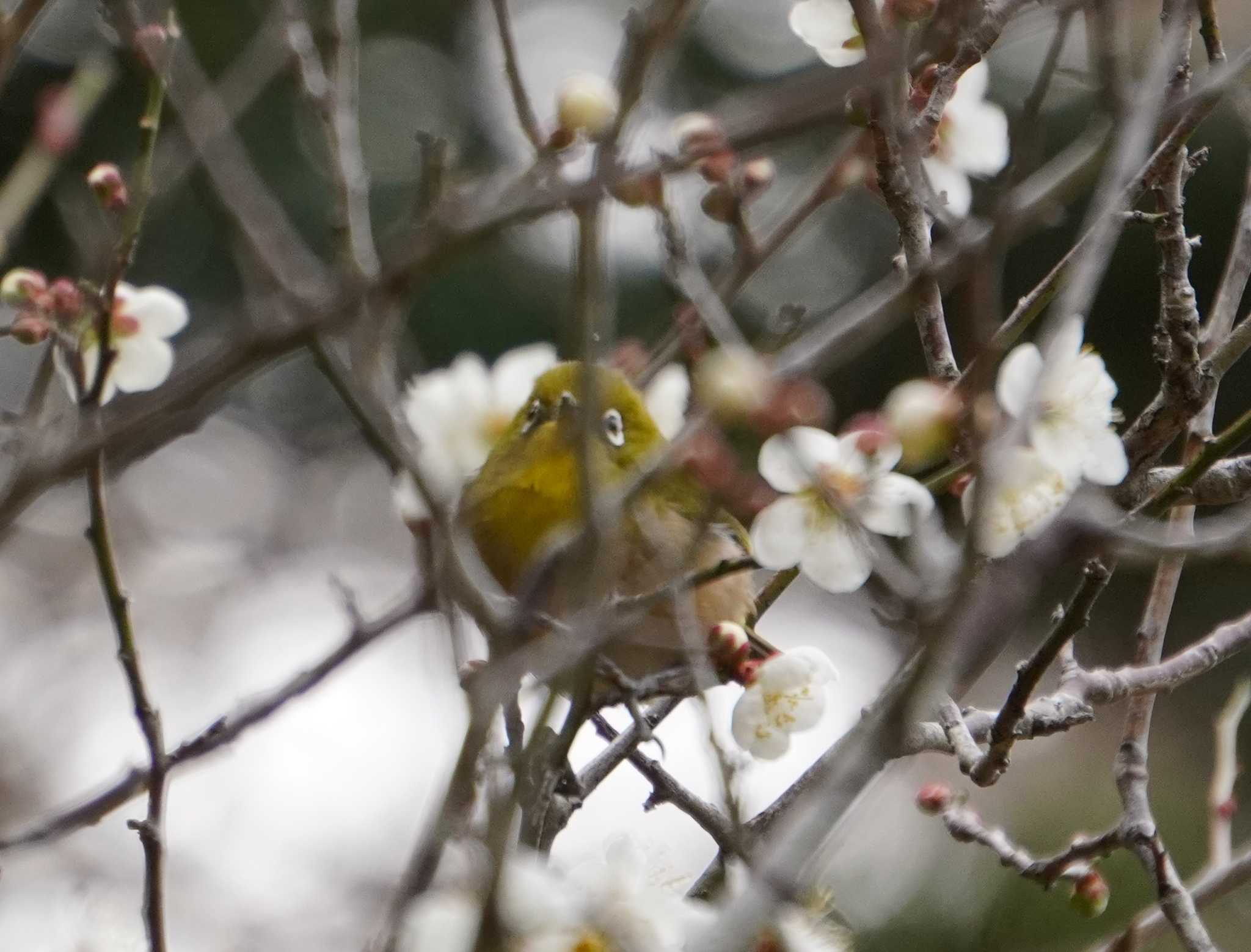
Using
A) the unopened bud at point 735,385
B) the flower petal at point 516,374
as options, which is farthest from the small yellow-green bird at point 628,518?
the unopened bud at point 735,385

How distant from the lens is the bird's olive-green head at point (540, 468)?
314cm

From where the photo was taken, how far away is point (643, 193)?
170 cm

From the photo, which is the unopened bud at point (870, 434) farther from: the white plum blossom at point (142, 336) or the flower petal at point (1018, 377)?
the white plum blossom at point (142, 336)

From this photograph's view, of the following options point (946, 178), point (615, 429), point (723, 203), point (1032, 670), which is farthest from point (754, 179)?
point (615, 429)

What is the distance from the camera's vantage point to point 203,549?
740 cm

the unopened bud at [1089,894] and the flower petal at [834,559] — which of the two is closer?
the flower petal at [834,559]

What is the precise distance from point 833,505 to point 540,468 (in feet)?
4.98

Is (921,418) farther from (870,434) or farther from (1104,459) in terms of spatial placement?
(1104,459)

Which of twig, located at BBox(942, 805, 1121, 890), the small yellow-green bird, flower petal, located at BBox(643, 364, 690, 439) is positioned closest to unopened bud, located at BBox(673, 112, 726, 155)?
flower petal, located at BBox(643, 364, 690, 439)

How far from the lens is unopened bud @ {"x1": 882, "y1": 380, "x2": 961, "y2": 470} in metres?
1.52

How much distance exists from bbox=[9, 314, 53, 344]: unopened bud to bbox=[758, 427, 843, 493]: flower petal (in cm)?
91

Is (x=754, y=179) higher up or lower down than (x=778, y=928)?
higher up

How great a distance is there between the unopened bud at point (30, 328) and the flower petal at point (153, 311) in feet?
0.52

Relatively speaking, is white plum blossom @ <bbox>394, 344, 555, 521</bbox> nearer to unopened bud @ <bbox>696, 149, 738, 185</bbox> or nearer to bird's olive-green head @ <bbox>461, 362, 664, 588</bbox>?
unopened bud @ <bbox>696, 149, 738, 185</bbox>
